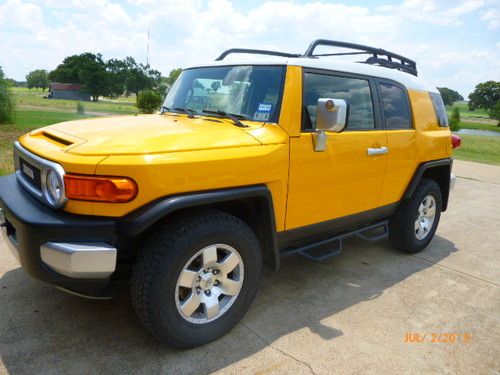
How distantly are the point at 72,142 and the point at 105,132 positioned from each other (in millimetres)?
240

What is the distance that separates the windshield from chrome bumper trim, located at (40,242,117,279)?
56.8 inches

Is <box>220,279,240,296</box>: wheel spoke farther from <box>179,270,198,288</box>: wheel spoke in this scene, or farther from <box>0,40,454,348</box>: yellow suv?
<box>179,270,198,288</box>: wheel spoke

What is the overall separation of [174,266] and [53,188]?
2.71 feet

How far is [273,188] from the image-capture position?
Answer: 2.91m

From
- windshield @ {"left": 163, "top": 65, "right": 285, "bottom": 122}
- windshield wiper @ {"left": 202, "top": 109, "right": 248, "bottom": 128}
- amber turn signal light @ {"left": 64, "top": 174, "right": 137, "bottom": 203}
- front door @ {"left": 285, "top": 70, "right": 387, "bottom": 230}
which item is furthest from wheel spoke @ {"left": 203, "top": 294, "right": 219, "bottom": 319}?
windshield @ {"left": 163, "top": 65, "right": 285, "bottom": 122}

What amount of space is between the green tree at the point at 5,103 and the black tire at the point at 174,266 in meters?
14.1

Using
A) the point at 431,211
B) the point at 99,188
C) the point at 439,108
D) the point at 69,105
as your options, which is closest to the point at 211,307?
the point at 99,188

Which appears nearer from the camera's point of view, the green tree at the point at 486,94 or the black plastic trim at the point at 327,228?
the black plastic trim at the point at 327,228

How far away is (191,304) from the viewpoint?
8.70ft

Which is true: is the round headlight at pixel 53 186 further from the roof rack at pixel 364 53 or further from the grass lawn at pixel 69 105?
the grass lawn at pixel 69 105

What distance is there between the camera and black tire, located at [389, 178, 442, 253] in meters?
4.38

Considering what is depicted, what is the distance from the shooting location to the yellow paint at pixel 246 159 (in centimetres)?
232

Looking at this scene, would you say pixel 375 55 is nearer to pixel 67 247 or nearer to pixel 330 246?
pixel 330 246

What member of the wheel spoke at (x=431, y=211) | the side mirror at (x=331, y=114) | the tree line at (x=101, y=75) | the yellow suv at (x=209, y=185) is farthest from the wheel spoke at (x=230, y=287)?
the tree line at (x=101, y=75)
